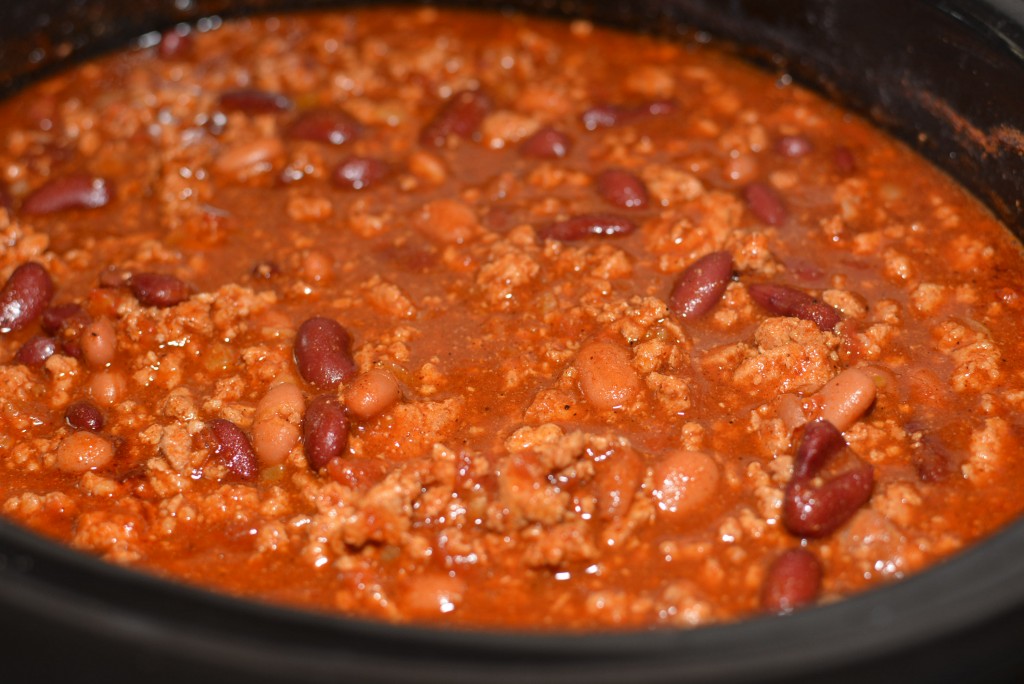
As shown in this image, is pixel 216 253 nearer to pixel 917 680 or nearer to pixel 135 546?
pixel 135 546

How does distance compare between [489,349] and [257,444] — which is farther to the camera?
[489,349]

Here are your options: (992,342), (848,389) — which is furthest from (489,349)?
(992,342)

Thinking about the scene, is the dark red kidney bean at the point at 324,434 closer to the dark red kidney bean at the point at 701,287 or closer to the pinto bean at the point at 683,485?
the pinto bean at the point at 683,485

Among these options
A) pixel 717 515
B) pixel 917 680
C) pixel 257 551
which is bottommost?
pixel 257 551

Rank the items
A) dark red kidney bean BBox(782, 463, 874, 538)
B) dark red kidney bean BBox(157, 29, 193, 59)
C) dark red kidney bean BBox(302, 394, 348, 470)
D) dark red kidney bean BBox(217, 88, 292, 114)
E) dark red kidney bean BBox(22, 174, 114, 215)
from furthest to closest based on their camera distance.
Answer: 1. dark red kidney bean BBox(157, 29, 193, 59)
2. dark red kidney bean BBox(217, 88, 292, 114)
3. dark red kidney bean BBox(22, 174, 114, 215)
4. dark red kidney bean BBox(302, 394, 348, 470)
5. dark red kidney bean BBox(782, 463, 874, 538)

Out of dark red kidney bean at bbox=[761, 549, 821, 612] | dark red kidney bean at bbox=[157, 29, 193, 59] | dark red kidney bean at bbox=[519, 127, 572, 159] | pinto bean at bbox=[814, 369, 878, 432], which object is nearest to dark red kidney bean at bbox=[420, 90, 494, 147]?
dark red kidney bean at bbox=[519, 127, 572, 159]

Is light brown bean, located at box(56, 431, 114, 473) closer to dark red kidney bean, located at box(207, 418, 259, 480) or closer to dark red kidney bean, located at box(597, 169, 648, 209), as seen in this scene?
dark red kidney bean, located at box(207, 418, 259, 480)
